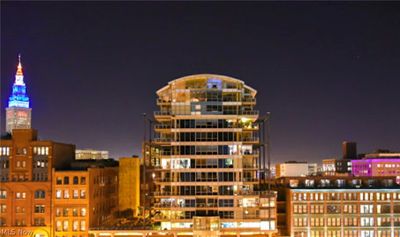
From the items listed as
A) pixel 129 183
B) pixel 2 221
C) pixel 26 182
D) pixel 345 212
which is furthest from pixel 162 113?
pixel 345 212

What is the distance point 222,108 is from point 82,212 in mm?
35938

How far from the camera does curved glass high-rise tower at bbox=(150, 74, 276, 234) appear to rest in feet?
347

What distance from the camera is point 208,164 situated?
106 metres

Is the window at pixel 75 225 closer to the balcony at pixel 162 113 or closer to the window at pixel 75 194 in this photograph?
the window at pixel 75 194

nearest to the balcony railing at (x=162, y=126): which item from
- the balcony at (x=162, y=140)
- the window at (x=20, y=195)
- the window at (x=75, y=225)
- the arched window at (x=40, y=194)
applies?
the balcony at (x=162, y=140)

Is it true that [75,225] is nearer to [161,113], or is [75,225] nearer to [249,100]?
[161,113]

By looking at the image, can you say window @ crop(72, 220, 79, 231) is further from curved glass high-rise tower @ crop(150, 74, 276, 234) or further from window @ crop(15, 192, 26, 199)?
curved glass high-rise tower @ crop(150, 74, 276, 234)

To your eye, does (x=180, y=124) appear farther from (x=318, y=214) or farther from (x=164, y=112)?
(x=318, y=214)

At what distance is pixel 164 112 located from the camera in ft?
359

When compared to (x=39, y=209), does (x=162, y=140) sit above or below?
above

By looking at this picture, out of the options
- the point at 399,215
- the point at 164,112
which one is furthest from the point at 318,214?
the point at 164,112

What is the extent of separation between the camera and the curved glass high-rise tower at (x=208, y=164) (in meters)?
A: 106

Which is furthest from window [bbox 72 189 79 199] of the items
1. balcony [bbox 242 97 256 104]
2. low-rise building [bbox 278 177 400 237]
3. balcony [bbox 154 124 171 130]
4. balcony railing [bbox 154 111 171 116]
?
low-rise building [bbox 278 177 400 237]

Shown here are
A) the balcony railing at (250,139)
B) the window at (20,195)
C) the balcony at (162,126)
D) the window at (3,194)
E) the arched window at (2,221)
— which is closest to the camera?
the arched window at (2,221)
